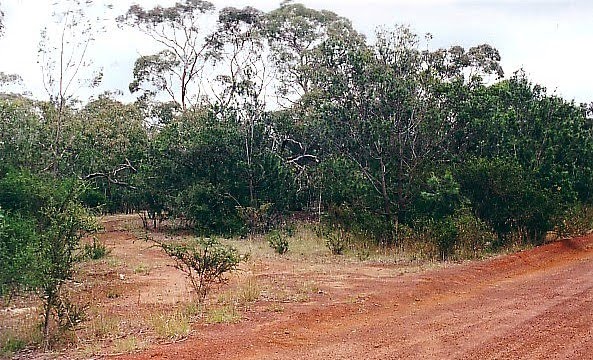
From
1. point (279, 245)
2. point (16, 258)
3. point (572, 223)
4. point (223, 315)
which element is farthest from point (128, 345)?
point (572, 223)

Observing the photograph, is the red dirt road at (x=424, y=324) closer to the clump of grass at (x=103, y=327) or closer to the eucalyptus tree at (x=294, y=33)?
the clump of grass at (x=103, y=327)

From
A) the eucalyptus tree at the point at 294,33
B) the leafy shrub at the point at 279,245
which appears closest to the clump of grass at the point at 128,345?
the leafy shrub at the point at 279,245

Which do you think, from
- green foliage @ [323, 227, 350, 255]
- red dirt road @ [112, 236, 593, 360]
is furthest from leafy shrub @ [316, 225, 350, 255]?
red dirt road @ [112, 236, 593, 360]

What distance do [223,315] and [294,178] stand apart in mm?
12714

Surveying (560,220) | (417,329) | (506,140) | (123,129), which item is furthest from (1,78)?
(417,329)

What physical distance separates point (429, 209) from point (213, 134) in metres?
7.83

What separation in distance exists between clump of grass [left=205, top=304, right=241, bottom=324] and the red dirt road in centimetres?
17

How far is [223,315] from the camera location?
8.88 metres

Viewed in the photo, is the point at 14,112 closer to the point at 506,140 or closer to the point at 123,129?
the point at 123,129

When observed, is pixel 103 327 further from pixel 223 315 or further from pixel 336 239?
pixel 336 239

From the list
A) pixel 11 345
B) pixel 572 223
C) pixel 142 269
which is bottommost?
pixel 11 345

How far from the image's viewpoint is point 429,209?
1605 centimetres

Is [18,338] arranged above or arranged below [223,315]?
below

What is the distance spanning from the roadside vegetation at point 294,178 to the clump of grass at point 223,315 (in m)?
0.03
